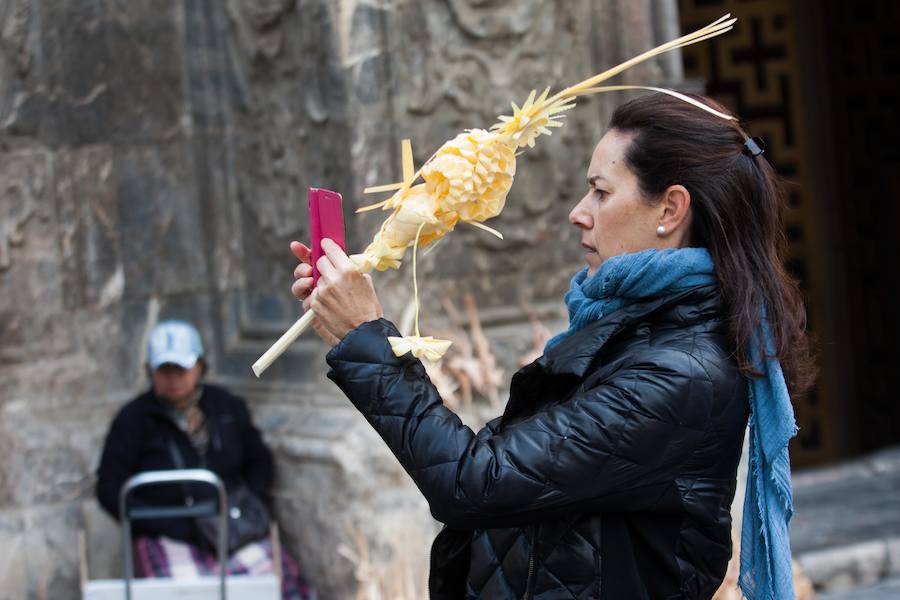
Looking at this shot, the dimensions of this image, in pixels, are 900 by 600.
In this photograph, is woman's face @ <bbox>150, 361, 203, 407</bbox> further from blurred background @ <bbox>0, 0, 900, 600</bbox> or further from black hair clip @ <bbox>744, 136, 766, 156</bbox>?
black hair clip @ <bbox>744, 136, 766, 156</bbox>

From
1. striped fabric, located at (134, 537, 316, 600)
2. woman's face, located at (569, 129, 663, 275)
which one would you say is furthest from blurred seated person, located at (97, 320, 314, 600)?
woman's face, located at (569, 129, 663, 275)

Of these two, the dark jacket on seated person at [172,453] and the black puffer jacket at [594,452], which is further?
the dark jacket on seated person at [172,453]

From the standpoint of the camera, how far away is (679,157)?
80.6 inches

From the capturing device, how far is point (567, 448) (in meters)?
1.91

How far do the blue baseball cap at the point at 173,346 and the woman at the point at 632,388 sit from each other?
261 cm

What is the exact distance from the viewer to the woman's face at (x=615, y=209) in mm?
2088

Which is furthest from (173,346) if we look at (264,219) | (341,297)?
(341,297)

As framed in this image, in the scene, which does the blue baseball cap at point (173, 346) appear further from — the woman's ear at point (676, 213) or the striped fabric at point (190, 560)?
the woman's ear at point (676, 213)

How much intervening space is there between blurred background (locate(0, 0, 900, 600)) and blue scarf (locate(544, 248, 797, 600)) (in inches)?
93.3

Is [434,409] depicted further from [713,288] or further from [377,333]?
[713,288]

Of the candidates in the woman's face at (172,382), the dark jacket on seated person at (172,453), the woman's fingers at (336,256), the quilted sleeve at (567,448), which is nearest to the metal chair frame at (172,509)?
the dark jacket on seated person at (172,453)

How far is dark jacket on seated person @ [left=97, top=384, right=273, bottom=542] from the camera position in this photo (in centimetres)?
465

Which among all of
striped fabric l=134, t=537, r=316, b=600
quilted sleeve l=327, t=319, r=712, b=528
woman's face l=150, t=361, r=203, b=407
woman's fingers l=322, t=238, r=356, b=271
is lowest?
striped fabric l=134, t=537, r=316, b=600

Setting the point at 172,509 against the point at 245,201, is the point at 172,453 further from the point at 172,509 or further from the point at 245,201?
the point at 245,201
